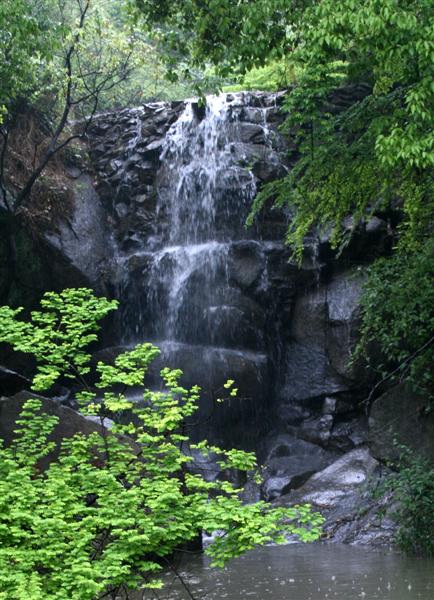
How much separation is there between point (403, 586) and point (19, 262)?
12061 millimetres

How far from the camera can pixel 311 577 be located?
378 inches

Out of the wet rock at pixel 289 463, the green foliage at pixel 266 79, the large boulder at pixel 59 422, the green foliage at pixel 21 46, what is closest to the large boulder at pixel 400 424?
the wet rock at pixel 289 463

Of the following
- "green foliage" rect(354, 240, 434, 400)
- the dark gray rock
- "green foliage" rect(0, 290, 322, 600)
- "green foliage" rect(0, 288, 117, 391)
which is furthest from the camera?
the dark gray rock

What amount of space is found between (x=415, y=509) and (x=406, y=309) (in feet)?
8.85

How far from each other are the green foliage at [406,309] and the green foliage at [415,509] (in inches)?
54.0

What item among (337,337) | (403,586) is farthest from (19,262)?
(403,586)

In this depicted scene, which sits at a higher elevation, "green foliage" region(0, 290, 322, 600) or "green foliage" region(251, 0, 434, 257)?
"green foliage" region(251, 0, 434, 257)

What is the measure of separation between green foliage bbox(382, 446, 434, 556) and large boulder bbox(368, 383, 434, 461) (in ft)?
4.50

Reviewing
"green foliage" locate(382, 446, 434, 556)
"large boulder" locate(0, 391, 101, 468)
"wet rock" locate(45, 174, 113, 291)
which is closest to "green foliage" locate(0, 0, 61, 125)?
"wet rock" locate(45, 174, 113, 291)

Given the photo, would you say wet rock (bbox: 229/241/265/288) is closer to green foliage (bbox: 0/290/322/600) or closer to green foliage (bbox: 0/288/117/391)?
green foliage (bbox: 0/288/117/391)

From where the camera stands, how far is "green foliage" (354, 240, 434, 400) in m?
11.3

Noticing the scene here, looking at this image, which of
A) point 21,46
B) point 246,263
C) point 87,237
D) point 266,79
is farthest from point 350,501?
point 266,79

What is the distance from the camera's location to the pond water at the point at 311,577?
8695 mm

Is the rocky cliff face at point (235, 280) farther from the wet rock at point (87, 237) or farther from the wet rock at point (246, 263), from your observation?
the wet rock at point (87, 237)
